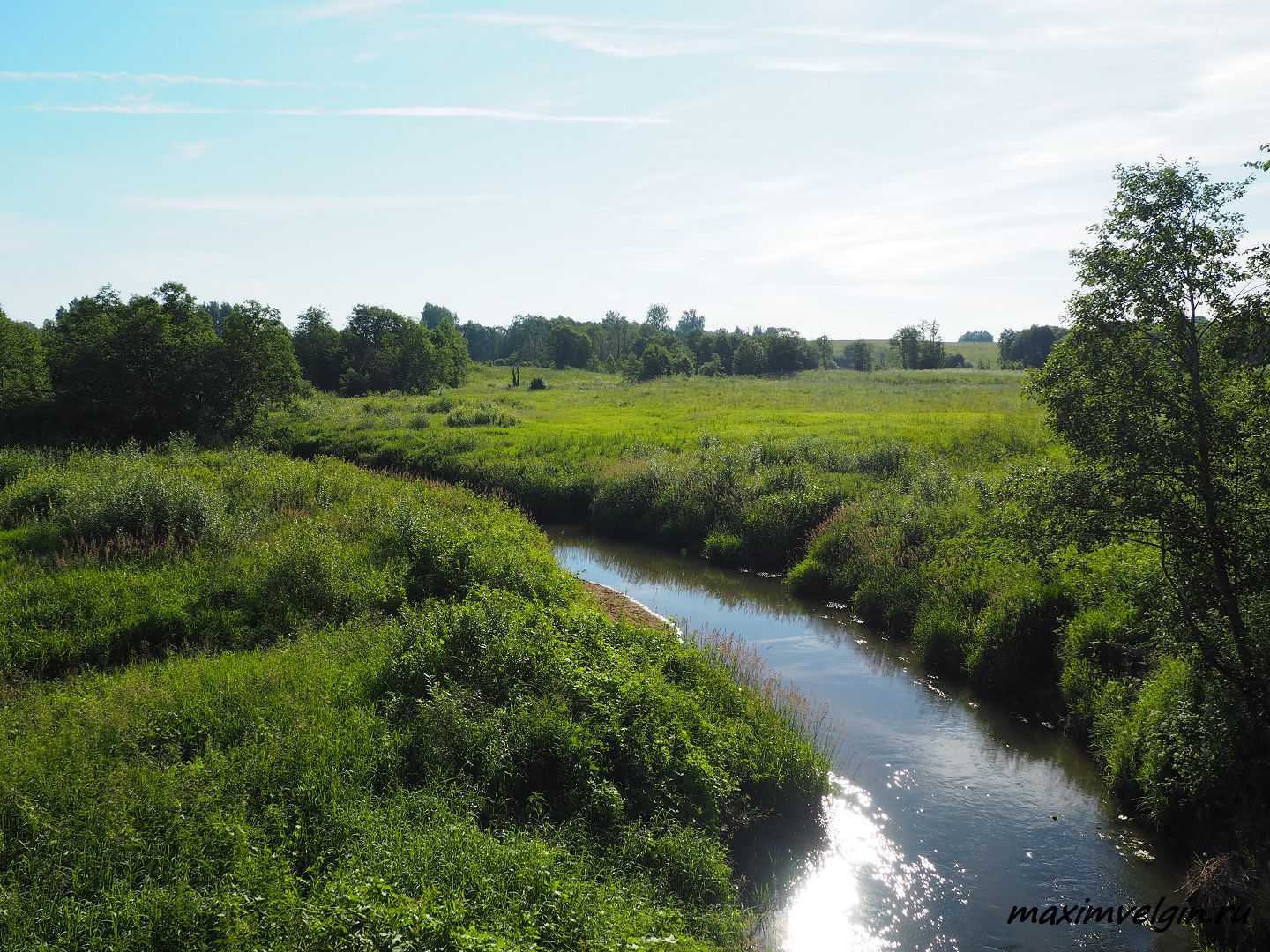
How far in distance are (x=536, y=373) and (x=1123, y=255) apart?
10378 cm

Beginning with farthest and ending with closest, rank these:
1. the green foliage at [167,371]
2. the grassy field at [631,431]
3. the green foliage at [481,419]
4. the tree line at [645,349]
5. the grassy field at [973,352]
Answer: the grassy field at [973,352] → the tree line at [645,349] → the green foliage at [481,419] → the green foliage at [167,371] → the grassy field at [631,431]

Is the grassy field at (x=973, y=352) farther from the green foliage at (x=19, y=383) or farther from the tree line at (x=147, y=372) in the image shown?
the green foliage at (x=19, y=383)

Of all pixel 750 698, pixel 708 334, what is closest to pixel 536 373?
pixel 708 334

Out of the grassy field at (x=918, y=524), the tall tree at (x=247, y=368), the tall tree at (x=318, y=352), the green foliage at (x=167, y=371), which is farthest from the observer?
the tall tree at (x=318, y=352)

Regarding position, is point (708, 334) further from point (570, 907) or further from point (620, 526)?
point (570, 907)

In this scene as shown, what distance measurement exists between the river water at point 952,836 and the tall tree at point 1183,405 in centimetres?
279

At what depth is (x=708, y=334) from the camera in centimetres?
14525

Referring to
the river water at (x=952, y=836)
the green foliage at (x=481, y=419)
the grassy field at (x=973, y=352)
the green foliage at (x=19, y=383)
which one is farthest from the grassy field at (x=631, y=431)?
the grassy field at (x=973, y=352)

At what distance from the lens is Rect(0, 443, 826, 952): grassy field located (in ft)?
20.1

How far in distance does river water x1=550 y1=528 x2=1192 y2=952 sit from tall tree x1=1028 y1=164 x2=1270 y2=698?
2790 mm

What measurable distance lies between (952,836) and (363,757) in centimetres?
755

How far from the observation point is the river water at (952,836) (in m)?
8.27

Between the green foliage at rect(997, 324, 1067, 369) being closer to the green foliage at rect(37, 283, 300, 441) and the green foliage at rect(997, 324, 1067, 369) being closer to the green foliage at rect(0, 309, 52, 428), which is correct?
the green foliage at rect(37, 283, 300, 441)

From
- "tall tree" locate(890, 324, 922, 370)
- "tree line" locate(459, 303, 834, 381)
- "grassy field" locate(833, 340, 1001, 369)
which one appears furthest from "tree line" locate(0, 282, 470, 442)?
"grassy field" locate(833, 340, 1001, 369)
